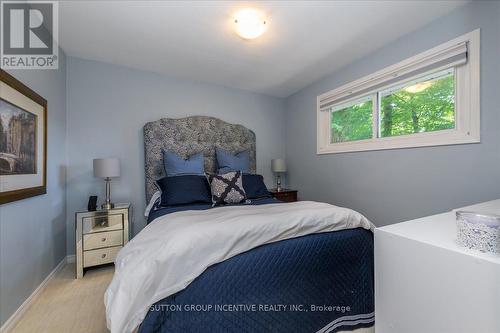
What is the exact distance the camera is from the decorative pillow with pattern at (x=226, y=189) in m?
2.41

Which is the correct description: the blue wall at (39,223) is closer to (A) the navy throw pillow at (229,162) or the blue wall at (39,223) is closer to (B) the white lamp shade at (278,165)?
(A) the navy throw pillow at (229,162)

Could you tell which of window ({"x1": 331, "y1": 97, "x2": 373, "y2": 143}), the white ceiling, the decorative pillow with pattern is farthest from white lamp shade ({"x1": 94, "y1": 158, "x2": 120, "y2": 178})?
window ({"x1": 331, "y1": 97, "x2": 373, "y2": 143})

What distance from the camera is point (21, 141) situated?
1714 mm

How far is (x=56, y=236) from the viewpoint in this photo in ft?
7.76

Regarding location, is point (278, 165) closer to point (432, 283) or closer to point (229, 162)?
point (229, 162)

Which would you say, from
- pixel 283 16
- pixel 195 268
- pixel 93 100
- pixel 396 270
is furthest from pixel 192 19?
pixel 396 270

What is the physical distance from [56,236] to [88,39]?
2.06 m

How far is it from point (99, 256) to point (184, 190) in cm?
112

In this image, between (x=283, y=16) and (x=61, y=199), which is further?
(x=61, y=199)

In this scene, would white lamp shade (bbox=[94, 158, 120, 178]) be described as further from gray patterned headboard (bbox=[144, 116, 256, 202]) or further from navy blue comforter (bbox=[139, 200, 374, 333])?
navy blue comforter (bbox=[139, 200, 374, 333])

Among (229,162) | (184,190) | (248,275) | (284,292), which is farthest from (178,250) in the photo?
(229,162)

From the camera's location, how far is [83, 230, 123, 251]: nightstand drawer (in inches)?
90.8

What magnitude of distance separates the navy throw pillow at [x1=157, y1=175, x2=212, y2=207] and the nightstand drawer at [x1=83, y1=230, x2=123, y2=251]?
637 mm

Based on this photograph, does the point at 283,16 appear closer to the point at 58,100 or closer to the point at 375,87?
the point at 375,87
